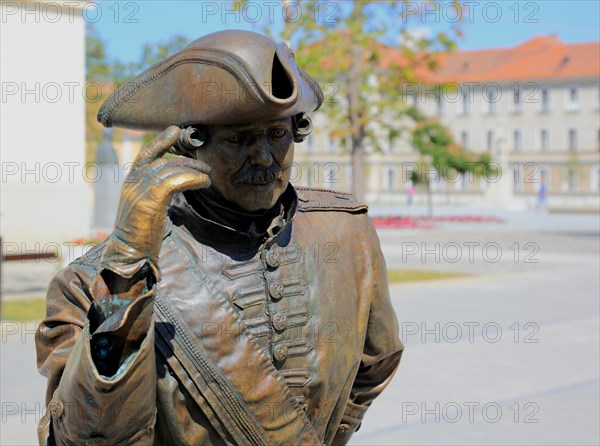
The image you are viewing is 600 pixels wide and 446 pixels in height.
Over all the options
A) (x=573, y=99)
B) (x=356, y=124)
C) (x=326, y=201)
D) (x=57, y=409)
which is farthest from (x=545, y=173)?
(x=57, y=409)

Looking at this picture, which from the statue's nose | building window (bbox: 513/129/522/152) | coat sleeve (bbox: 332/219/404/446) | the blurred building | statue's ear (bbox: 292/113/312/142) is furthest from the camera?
building window (bbox: 513/129/522/152)

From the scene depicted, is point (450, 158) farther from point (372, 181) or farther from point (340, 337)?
point (340, 337)

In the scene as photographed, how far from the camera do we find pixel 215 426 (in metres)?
2.02

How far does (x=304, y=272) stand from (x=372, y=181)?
64628mm

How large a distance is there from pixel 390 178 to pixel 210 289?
65.7 metres

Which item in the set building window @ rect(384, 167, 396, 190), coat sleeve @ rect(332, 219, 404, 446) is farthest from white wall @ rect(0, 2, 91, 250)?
building window @ rect(384, 167, 396, 190)

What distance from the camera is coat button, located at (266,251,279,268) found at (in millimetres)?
2209

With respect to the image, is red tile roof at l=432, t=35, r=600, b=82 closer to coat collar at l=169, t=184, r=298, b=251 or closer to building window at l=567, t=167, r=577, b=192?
building window at l=567, t=167, r=577, b=192

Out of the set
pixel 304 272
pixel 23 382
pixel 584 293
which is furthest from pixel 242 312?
pixel 584 293

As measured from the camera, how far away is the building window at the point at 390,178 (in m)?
67.2

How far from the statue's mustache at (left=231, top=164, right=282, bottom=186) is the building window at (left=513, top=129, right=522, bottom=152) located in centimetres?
6619

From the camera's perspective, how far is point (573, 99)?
64.9 metres

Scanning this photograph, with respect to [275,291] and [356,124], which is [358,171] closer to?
[356,124]

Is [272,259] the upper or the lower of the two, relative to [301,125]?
lower
